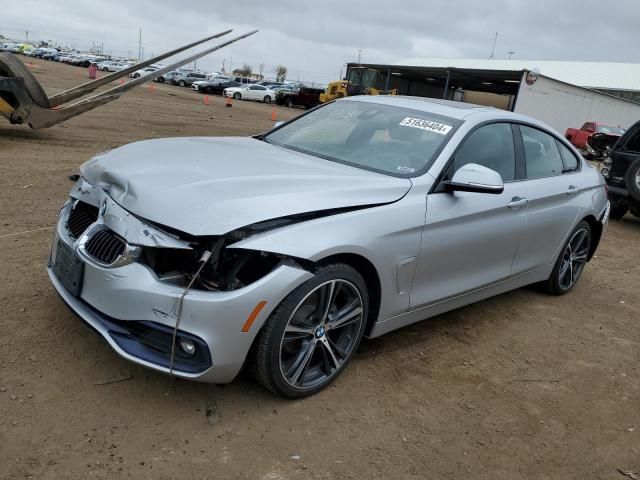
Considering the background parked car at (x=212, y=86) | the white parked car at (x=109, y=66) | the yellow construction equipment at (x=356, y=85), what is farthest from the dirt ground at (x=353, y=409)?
the white parked car at (x=109, y=66)

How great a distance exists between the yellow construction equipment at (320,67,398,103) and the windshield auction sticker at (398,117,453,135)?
3821 cm

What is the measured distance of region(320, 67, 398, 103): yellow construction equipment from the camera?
4174 cm

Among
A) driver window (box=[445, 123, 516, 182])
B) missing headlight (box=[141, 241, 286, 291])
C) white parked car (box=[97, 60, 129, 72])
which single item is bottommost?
white parked car (box=[97, 60, 129, 72])

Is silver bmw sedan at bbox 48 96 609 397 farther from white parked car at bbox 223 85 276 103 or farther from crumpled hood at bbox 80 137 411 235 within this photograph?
white parked car at bbox 223 85 276 103

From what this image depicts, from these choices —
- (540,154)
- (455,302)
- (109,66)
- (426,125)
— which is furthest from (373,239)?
(109,66)

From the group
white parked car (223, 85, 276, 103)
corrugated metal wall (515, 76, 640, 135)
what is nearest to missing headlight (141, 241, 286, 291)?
corrugated metal wall (515, 76, 640, 135)

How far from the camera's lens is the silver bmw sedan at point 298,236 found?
2.69 meters

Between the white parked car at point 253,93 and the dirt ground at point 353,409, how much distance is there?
39.3 metres

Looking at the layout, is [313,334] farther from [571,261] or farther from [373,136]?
[571,261]

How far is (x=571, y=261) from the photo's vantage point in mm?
5332

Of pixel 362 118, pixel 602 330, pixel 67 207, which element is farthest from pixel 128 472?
pixel 602 330

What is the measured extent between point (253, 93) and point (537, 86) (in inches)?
798

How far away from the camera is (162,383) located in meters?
3.10

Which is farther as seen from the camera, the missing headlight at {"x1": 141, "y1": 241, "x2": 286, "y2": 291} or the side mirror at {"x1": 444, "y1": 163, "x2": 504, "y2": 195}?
the side mirror at {"x1": 444, "y1": 163, "x2": 504, "y2": 195}
